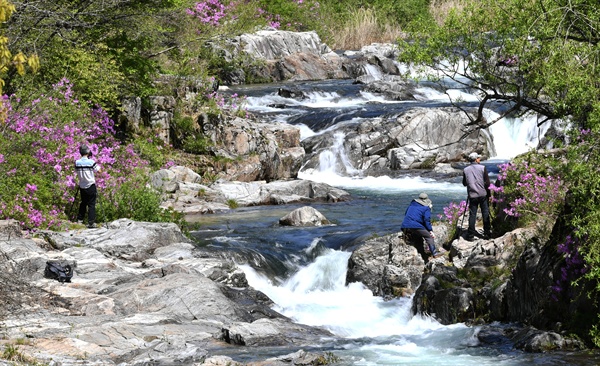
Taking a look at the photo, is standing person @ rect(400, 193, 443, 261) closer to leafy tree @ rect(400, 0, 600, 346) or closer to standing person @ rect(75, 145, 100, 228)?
leafy tree @ rect(400, 0, 600, 346)

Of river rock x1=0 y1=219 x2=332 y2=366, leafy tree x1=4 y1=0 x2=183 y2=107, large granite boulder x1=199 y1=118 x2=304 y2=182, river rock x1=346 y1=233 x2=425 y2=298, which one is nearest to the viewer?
river rock x1=0 y1=219 x2=332 y2=366

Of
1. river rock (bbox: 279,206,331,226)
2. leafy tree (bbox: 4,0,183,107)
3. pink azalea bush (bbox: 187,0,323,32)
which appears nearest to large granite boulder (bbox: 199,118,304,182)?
leafy tree (bbox: 4,0,183,107)

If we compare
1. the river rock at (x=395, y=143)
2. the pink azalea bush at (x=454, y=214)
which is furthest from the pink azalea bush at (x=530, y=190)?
the river rock at (x=395, y=143)

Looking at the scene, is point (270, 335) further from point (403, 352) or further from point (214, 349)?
point (403, 352)

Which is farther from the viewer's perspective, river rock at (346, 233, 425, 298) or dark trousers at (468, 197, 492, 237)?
dark trousers at (468, 197, 492, 237)

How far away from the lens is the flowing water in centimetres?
→ 1179

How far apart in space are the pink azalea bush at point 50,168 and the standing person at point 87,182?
0.57m

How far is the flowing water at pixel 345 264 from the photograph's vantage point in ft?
38.7

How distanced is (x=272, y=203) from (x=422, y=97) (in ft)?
51.3

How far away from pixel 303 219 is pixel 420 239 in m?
4.38

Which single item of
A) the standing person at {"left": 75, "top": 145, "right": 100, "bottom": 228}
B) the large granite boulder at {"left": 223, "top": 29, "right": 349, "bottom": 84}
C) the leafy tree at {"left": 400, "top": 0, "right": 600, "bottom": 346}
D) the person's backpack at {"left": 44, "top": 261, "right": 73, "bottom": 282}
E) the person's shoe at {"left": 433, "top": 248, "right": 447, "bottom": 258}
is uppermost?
the large granite boulder at {"left": 223, "top": 29, "right": 349, "bottom": 84}

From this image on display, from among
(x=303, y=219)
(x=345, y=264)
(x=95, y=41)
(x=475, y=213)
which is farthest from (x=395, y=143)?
(x=475, y=213)

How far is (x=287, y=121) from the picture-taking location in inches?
1264

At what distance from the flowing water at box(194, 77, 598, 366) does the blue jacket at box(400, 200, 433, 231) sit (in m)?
1.60
